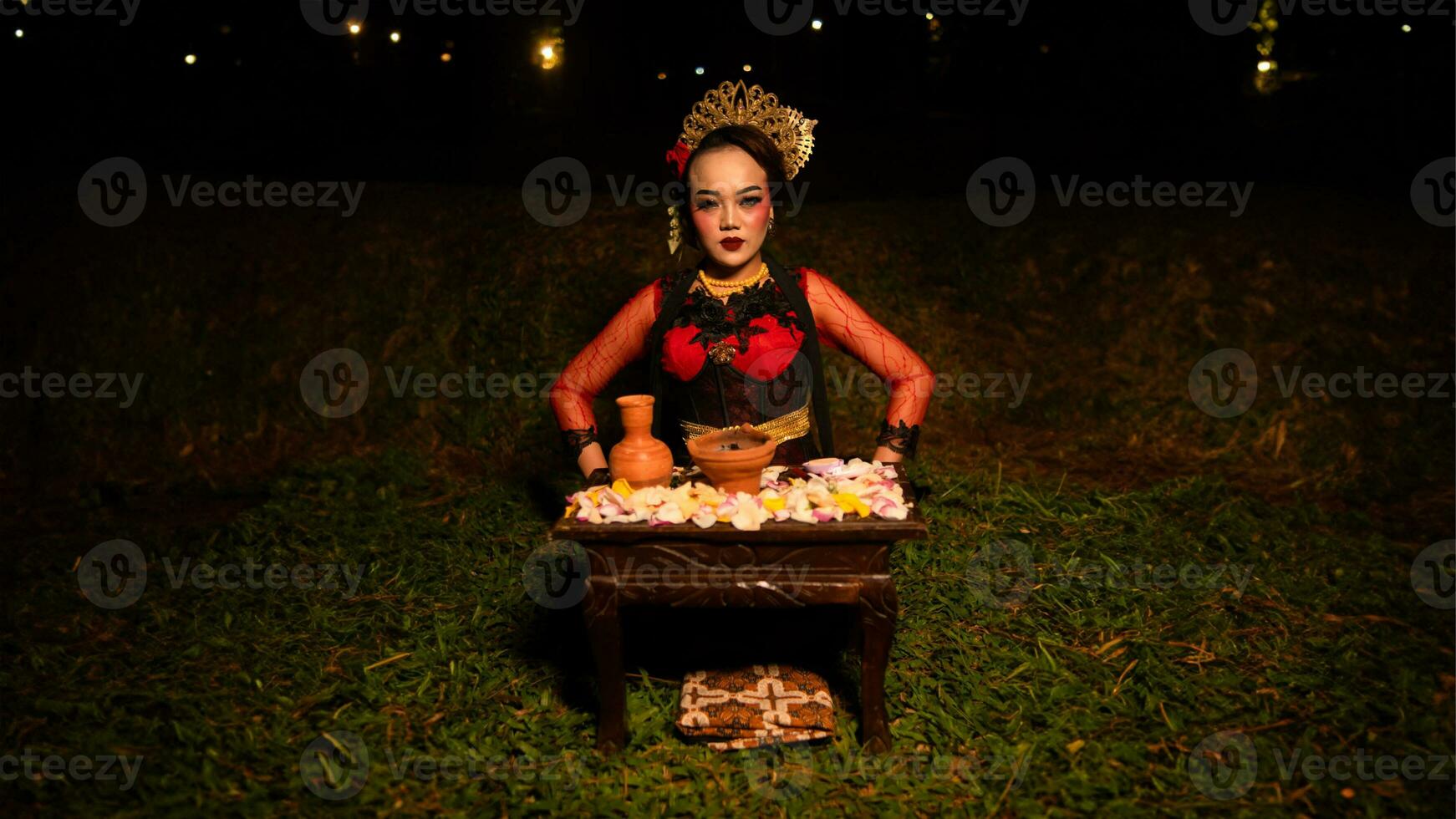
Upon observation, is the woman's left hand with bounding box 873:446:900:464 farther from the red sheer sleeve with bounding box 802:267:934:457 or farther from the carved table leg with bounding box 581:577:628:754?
the carved table leg with bounding box 581:577:628:754

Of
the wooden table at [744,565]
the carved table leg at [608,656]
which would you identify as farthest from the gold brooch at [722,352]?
the carved table leg at [608,656]

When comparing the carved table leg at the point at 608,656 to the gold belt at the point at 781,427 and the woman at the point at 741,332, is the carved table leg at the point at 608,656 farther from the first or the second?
the gold belt at the point at 781,427

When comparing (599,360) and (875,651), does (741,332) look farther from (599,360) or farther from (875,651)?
(875,651)

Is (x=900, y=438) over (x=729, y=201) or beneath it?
beneath

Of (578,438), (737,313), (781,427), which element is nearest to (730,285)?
(737,313)

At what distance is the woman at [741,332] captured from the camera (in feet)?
11.6

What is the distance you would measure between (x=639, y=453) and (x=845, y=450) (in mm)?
3430

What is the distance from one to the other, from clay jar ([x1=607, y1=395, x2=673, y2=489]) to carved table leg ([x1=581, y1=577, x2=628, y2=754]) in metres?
0.37

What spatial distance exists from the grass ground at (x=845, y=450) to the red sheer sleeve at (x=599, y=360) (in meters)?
1.10

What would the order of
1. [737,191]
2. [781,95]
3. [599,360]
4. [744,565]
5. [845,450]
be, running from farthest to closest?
[781,95]
[845,450]
[599,360]
[737,191]
[744,565]

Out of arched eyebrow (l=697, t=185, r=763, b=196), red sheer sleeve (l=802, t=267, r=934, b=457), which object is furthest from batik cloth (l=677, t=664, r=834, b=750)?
arched eyebrow (l=697, t=185, r=763, b=196)

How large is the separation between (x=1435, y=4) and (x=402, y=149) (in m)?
10.6

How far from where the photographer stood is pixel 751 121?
11.9 feet

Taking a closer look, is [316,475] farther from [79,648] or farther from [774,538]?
[774,538]
